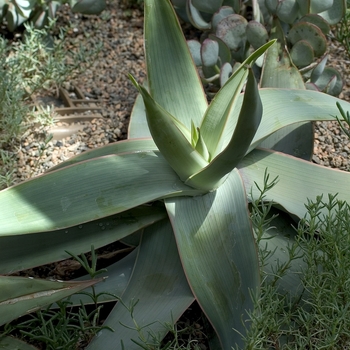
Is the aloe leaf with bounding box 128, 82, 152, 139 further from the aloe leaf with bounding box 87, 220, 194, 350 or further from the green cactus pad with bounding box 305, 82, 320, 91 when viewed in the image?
the green cactus pad with bounding box 305, 82, 320, 91

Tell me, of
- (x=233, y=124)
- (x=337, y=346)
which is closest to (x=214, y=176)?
(x=233, y=124)

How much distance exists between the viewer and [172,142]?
1177mm

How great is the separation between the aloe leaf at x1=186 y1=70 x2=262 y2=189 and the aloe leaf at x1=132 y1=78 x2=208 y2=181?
0.09 feet

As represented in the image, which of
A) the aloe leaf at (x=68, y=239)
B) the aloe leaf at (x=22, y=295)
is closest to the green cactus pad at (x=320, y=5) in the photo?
the aloe leaf at (x=68, y=239)

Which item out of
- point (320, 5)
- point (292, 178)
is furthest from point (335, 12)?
point (292, 178)

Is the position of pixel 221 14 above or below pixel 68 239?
above

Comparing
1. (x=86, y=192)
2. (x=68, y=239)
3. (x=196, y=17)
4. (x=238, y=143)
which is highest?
(x=196, y=17)

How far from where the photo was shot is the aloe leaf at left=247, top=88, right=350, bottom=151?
4.39 feet

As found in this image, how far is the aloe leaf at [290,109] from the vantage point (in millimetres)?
1338

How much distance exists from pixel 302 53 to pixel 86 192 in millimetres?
832

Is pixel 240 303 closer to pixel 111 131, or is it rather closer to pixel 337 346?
pixel 337 346

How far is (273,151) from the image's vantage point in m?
1.36

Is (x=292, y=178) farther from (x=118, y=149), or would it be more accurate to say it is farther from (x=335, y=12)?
(x=335, y=12)

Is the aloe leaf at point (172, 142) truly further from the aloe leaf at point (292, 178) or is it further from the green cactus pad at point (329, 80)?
the green cactus pad at point (329, 80)
